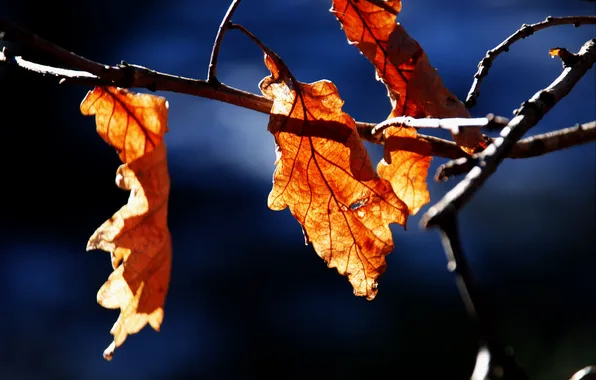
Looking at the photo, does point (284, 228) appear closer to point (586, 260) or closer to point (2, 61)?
point (586, 260)

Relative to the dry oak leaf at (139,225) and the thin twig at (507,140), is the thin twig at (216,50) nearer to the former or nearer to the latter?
the dry oak leaf at (139,225)

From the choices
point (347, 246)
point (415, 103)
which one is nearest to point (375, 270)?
point (347, 246)

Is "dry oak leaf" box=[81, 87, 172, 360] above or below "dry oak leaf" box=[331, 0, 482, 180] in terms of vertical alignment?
below

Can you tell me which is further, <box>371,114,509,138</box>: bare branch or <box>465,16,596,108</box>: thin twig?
<box>465,16,596,108</box>: thin twig

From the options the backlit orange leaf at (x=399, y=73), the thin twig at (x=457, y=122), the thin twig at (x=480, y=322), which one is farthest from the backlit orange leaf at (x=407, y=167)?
the thin twig at (x=480, y=322)

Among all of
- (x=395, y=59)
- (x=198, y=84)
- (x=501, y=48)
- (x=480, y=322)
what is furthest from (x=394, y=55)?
(x=480, y=322)

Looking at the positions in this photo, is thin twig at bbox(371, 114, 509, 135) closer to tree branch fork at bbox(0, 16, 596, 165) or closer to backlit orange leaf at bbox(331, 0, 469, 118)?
tree branch fork at bbox(0, 16, 596, 165)

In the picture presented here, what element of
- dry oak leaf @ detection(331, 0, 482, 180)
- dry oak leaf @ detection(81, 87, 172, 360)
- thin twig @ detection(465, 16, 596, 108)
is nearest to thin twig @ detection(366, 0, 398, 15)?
dry oak leaf @ detection(331, 0, 482, 180)

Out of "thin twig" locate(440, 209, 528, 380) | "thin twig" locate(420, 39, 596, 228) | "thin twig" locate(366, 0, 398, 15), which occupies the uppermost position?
"thin twig" locate(366, 0, 398, 15)
